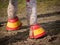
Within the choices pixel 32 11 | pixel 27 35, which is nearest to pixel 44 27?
pixel 27 35

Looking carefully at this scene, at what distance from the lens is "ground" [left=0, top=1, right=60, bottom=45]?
2551 mm

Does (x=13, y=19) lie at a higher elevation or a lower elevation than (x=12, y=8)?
lower

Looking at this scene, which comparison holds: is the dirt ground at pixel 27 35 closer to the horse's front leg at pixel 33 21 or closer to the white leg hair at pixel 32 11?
the horse's front leg at pixel 33 21

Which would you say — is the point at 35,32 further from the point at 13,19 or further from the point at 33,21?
the point at 13,19

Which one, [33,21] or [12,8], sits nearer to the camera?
[33,21]

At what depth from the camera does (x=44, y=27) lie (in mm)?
2979

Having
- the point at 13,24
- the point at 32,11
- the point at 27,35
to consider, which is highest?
the point at 32,11

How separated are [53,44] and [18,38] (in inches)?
18.5

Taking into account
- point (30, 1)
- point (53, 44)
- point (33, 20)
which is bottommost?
point (53, 44)

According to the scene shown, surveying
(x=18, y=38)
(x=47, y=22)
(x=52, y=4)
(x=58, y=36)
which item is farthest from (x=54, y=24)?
(x=52, y=4)

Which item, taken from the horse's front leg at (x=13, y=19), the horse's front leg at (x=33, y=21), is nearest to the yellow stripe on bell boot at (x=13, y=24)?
the horse's front leg at (x=13, y=19)

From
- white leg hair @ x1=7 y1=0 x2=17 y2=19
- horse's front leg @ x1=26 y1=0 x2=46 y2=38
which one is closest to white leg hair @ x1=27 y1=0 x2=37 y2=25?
horse's front leg @ x1=26 y1=0 x2=46 y2=38

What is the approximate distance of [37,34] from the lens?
2568 millimetres

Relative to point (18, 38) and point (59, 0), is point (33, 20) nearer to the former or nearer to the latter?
point (18, 38)
